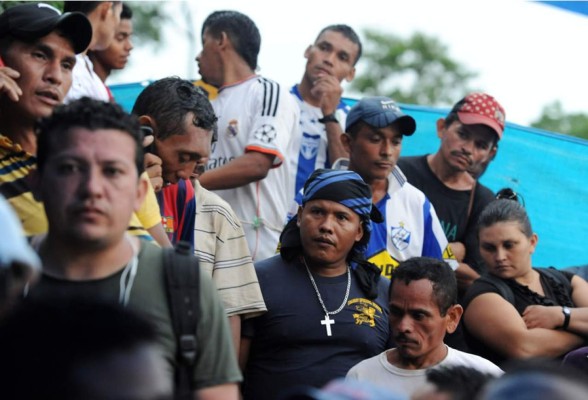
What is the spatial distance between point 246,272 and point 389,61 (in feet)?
115

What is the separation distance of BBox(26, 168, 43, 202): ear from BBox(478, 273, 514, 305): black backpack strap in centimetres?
291

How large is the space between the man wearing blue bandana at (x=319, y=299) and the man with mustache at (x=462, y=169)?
4.21 ft

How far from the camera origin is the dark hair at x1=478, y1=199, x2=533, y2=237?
6.16 metres

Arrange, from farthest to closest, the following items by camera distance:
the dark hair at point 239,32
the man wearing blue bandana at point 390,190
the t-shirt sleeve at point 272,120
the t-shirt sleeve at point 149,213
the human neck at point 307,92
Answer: the human neck at point 307,92 → the dark hair at point 239,32 → the t-shirt sleeve at point 272,120 → the man wearing blue bandana at point 390,190 → the t-shirt sleeve at point 149,213

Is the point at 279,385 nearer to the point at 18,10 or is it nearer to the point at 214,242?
the point at 214,242

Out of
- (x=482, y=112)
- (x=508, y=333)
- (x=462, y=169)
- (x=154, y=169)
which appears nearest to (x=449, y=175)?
(x=462, y=169)

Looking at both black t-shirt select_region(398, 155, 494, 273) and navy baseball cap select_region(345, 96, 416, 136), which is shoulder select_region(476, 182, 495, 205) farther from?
navy baseball cap select_region(345, 96, 416, 136)

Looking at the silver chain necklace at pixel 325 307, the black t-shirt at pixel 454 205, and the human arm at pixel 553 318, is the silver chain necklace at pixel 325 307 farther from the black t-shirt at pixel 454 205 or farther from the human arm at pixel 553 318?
the black t-shirt at pixel 454 205

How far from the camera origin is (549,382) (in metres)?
2.16

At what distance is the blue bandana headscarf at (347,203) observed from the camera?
5363 mm

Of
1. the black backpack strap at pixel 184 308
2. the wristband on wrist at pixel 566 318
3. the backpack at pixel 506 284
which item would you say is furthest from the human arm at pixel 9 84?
the wristband on wrist at pixel 566 318

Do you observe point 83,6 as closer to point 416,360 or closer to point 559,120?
point 416,360

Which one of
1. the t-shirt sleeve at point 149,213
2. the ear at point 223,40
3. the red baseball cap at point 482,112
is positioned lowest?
the t-shirt sleeve at point 149,213

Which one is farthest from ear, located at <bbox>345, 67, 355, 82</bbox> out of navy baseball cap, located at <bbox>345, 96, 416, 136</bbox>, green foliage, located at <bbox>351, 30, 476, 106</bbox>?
green foliage, located at <bbox>351, 30, 476, 106</bbox>
